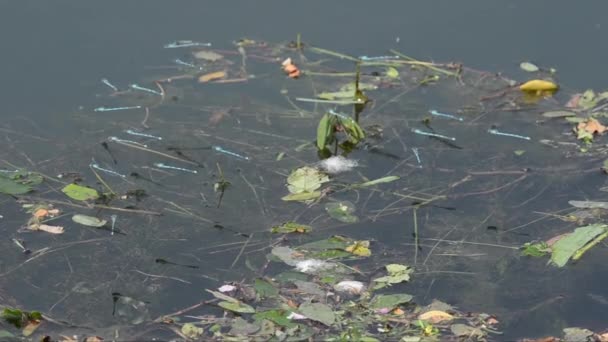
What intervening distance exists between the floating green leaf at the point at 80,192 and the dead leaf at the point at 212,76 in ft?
3.09

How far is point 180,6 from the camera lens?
4.64 metres

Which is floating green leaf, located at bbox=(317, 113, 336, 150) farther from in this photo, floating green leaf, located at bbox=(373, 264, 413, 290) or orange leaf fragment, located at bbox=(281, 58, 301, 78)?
floating green leaf, located at bbox=(373, 264, 413, 290)

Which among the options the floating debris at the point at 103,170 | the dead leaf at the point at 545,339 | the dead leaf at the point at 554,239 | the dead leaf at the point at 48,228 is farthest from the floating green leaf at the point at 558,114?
the dead leaf at the point at 48,228

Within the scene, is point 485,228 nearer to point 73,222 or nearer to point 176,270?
point 176,270

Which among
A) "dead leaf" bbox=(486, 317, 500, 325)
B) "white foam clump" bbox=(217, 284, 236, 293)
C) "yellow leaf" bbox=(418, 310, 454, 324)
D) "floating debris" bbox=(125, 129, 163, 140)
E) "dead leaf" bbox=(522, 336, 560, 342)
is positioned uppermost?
"floating debris" bbox=(125, 129, 163, 140)

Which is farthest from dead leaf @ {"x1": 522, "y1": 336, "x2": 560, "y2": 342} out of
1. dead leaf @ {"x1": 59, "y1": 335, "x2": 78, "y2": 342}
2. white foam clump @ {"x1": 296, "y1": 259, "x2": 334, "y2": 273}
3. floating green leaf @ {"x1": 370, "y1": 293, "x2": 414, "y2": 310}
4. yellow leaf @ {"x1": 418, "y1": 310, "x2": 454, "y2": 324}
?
dead leaf @ {"x1": 59, "y1": 335, "x2": 78, "y2": 342}

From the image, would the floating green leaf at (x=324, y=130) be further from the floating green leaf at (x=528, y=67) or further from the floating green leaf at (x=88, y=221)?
the floating green leaf at (x=528, y=67)

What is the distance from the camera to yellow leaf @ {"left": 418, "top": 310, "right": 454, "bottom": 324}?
289 centimetres

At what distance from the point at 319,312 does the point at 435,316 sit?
328 millimetres

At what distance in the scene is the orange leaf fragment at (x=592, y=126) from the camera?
12.6 ft

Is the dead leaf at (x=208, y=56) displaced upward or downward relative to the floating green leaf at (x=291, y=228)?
upward

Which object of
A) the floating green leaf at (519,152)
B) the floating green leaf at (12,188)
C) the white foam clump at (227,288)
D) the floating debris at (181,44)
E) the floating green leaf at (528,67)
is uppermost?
the floating debris at (181,44)

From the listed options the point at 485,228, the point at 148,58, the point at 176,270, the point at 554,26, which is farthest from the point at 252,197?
the point at 554,26

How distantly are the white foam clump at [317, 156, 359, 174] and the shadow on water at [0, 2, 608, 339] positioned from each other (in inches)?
1.6
